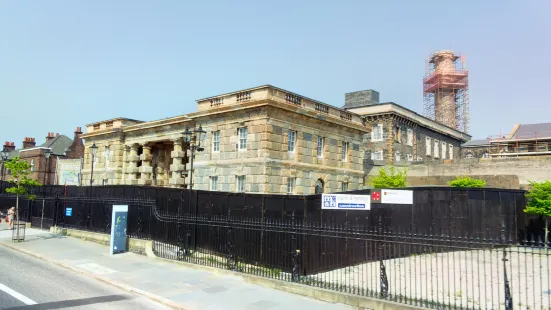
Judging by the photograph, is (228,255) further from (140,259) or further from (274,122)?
(274,122)

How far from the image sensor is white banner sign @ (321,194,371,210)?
1341cm

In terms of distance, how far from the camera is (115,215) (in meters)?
16.7

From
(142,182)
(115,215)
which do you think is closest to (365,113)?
(142,182)

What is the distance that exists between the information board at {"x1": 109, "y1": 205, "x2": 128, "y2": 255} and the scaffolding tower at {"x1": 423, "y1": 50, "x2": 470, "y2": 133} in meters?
57.0

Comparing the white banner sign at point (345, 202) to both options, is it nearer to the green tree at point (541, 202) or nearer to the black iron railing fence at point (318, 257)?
the black iron railing fence at point (318, 257)

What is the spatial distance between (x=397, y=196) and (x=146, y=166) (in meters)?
24.7

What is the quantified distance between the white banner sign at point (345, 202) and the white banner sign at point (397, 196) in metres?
0.84

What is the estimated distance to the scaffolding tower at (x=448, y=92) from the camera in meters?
63.6

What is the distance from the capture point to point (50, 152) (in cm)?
4669

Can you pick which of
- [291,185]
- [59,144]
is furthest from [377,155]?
[59,144]

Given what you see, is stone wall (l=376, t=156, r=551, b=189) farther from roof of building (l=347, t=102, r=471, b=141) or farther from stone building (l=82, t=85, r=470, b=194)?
roof of building (l=347, t=102, r=471, b=141)

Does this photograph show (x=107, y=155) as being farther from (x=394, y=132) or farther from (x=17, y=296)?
(x=17, y=296)

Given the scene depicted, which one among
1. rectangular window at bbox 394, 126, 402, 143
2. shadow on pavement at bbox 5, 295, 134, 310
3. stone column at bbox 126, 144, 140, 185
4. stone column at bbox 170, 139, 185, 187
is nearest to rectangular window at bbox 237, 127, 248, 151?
stone column at bbox 170, 139, 185, 187

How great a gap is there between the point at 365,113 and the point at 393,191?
25795mm
